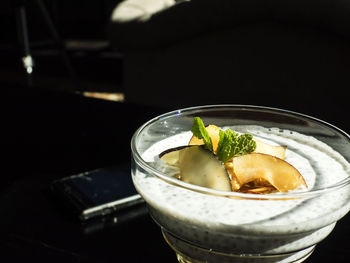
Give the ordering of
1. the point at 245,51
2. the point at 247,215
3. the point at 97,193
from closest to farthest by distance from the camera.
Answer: the point at 247,215, the point at 97,193, the point at 245,51

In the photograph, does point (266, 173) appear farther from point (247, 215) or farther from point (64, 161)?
point (64, 161)

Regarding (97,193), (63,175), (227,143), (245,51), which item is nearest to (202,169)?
(227,143)

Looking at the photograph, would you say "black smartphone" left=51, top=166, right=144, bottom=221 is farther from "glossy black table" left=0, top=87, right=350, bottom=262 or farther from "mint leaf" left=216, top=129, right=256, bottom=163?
"mint leaf" left=216, top=129, right=256, bottom=163

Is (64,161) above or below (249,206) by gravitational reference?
below

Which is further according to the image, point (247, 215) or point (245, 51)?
point (245, 51)

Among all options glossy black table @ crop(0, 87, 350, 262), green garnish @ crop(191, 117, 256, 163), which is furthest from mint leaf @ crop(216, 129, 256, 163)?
glossy black table @ crop(0, 87, 350, 262)

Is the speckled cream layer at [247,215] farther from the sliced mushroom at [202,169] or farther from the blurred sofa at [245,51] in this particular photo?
the blurred sofa at [245,51]

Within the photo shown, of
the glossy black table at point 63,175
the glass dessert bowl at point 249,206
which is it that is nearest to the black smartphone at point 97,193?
the glossy black table at point 63,175

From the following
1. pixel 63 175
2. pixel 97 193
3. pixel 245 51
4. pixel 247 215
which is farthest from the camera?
pixel 245 51
